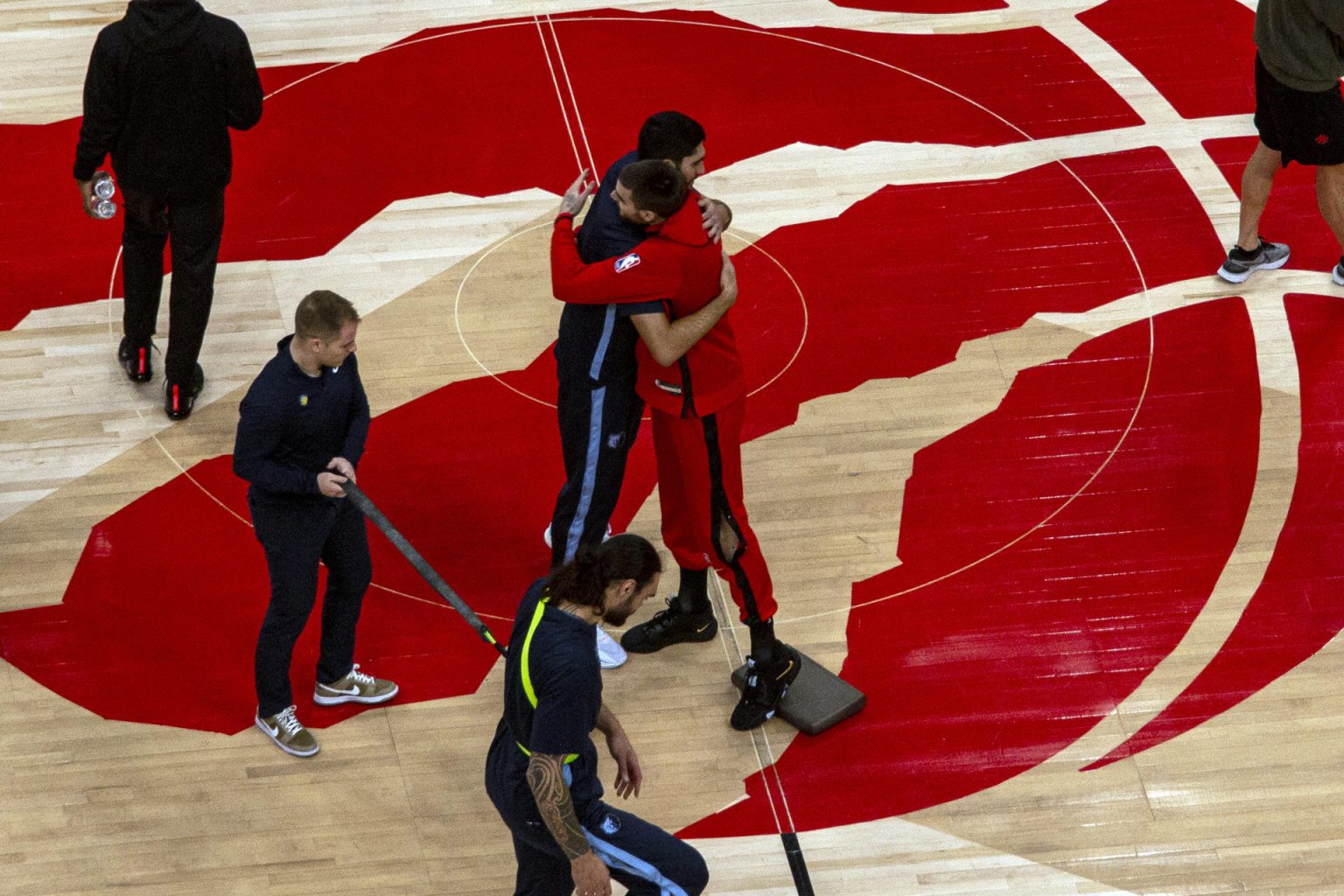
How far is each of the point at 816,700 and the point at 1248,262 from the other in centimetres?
271

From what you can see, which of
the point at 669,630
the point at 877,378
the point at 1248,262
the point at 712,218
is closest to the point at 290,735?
the point at 669,630

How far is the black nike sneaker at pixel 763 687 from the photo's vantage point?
5062mm

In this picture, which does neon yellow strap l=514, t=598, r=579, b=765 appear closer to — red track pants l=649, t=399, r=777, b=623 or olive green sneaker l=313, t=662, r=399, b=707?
red track pants l=649, t=399, r=777, b=623

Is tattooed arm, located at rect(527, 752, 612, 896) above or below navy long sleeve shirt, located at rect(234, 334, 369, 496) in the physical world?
below

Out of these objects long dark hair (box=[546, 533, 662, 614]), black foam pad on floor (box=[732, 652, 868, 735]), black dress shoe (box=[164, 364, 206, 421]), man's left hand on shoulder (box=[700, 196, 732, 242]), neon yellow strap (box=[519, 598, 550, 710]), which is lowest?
black foam pad on floor (box=[732, 652, 868, 735])

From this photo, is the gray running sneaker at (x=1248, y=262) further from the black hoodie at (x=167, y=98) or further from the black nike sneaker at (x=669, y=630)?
the black hoodie at (x=167, y=98)

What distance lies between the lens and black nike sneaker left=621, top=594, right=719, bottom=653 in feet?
17.5

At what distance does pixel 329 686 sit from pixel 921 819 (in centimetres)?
176

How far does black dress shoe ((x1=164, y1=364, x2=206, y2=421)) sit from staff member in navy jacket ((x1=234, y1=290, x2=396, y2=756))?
1388mm

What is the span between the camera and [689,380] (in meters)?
4.84

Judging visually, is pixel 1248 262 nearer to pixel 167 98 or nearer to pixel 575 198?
pixel 575 198

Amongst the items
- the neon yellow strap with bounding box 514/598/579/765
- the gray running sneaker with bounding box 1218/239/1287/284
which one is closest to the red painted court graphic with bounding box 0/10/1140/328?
the gray running sneaker with bounding box 1218/239/1287/284

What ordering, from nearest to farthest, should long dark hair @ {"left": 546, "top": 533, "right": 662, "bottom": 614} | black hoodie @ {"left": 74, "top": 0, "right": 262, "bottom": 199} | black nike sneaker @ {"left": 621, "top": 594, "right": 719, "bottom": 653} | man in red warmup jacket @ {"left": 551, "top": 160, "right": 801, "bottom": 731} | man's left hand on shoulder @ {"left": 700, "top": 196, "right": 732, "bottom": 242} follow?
long dark hair @ {"left": 546, "top": 533, "right": 662, "bottom": 614}
man in red warmup jacket @ {"left": 551, "top": 160, "right": 801, "bottom": 731}
man's left hand on shoulder @ {"left": 700, "top": 196, "right": 732, "bottom": 242}
black nike sneaker @ {"left": 621, "top": 594, "right": 719, "bottom": 653}
black hoodie @ {"left": 74, "top": 0, "right": 262, "bottom": 199}

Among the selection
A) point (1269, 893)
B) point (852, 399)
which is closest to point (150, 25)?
point (852, 399)
